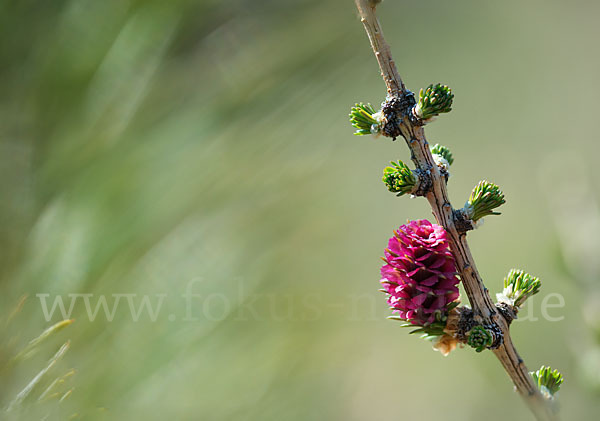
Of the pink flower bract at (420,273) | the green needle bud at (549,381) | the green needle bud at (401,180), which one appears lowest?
the green needle bud at (549,381)

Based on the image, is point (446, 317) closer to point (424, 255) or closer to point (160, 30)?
point (424, 255)

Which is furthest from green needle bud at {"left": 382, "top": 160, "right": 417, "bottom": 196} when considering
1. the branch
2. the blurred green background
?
the blurred green background

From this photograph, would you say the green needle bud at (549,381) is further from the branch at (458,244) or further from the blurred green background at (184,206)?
the blurred green background at (184,206)

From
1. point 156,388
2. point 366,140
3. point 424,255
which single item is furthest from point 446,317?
point 366,140

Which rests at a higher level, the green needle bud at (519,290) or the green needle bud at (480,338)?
the green needle bud at (519,290)

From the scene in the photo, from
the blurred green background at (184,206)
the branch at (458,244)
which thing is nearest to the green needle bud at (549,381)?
the branch at (458,244)
